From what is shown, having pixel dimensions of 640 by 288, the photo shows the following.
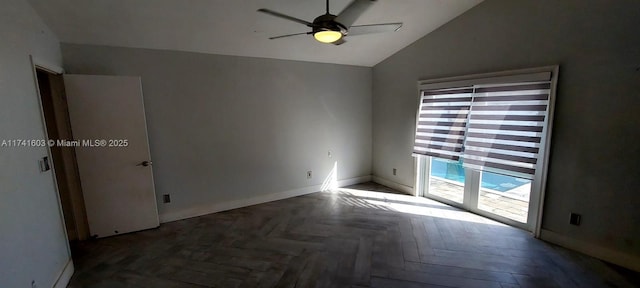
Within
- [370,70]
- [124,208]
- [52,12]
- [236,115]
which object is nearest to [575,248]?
[370,70]

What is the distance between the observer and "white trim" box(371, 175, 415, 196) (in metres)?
4.41

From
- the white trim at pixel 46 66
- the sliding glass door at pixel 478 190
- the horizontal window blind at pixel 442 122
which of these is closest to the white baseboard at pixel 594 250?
the sliding glass door at pixel 478 190

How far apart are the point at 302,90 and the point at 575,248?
3.91 m

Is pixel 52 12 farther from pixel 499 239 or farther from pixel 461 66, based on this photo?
pixel 499 239

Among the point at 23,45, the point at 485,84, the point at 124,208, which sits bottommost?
the point at 124,208

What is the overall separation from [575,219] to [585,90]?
52.4 inches

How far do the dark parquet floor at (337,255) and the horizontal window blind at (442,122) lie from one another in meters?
0.94

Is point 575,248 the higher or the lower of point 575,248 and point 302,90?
the lower

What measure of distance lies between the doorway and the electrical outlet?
543 cm

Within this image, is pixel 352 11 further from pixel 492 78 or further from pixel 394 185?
pixel 394 185

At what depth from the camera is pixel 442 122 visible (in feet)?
A: 12.5

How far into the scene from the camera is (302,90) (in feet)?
13.9

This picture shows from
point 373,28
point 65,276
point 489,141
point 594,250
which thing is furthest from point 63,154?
point 594,250

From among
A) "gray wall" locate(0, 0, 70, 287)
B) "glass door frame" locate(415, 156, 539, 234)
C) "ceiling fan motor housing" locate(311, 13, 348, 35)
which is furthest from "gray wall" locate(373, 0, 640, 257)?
"gray wall" locate(0, 0, 70, 287)
